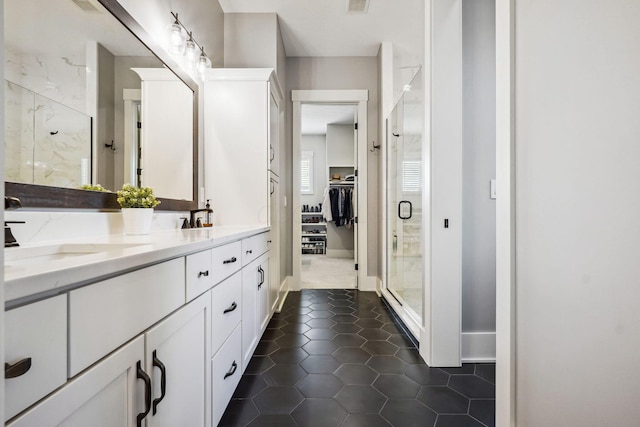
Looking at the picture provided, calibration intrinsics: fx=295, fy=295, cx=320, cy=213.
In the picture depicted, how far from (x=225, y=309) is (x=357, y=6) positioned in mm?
3022

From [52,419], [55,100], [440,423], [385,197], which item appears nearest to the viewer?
[52,419]

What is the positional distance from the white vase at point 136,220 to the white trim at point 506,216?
5.08 feet

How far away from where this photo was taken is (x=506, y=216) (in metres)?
1.04

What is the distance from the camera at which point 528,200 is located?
95cm

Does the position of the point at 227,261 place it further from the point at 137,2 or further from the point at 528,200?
the point at 137,2

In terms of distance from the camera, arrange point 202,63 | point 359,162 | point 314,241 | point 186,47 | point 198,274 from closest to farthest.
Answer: point 198,274
point 186,47
point 202,63
point 359,162
point 314,241

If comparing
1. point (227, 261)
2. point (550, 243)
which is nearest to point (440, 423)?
point (550, 243)

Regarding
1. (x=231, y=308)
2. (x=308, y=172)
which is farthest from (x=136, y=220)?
(x=308, y=172)

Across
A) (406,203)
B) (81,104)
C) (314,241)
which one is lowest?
(314,241)

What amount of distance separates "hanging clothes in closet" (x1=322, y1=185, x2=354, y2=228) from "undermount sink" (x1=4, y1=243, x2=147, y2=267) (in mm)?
5495

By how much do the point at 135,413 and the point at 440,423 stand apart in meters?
1.30

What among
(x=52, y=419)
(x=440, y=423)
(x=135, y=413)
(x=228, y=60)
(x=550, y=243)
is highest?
(x=228, y=60)

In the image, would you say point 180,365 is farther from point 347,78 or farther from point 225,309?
point 347,78

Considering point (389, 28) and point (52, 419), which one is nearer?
point (52, 419)
